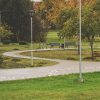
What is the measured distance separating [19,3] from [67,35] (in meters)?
36.7

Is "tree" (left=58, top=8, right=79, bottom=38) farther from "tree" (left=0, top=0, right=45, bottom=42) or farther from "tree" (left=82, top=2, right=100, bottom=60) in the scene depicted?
"tree" (left=0, top=0, right=45, bottom=42)

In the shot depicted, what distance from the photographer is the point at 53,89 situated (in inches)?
709

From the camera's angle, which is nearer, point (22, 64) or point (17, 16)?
point (22, 64)

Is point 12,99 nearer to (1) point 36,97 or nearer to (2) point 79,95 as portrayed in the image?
(1) point 36,97

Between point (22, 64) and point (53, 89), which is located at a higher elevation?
point (53, 89)

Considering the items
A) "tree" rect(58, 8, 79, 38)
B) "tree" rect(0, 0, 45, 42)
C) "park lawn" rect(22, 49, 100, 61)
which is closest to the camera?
"tree" rect(58, 8, 79, 38)

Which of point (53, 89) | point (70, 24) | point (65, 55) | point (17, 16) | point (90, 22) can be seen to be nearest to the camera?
point (53, 89)

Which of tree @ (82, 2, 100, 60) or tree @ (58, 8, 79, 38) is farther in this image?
tree @ (58, 8, 79, 38)

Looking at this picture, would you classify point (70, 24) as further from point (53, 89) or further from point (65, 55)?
point (53, 89)

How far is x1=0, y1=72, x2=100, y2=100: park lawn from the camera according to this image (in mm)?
15992

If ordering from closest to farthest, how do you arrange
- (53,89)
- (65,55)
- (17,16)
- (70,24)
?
(53,89) → (70,24) → (65,55) → (17,16)

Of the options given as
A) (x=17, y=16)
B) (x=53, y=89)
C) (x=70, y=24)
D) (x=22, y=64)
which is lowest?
(x=22, y=64)

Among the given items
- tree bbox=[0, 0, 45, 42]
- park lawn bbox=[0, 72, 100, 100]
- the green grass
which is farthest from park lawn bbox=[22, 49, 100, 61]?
tree bbox=[0, 0, 45, 42]

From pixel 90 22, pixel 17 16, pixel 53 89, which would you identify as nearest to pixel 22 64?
pixel 90 22
